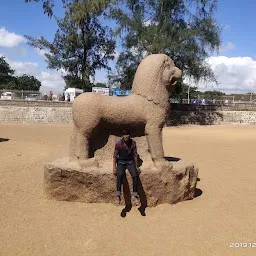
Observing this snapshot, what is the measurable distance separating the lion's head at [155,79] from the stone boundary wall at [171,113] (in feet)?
42.0

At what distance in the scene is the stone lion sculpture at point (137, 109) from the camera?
5234mm

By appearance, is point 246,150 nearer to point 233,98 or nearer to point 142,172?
point 142,172

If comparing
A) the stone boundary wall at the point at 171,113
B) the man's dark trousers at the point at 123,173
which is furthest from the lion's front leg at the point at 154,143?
the stone boundary wall at the point at 171,113

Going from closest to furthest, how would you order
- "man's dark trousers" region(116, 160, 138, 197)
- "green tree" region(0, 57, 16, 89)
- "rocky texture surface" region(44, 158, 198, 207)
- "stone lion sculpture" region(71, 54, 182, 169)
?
"man's dark trousers" region(116, 160, 138, 197) → "rocky texture surface" region(44, 158, 198, 207) → "stone lion sculpture" region(71, 54, 182, 169) → "green tree" region(0, 57, 16, 89)

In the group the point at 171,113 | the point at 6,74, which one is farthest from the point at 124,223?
the point at 6,74

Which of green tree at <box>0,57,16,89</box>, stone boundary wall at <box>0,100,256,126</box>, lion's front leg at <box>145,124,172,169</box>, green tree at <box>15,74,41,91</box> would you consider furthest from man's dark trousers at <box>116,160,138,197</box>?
green tree at <box>15,74,41,91</box>

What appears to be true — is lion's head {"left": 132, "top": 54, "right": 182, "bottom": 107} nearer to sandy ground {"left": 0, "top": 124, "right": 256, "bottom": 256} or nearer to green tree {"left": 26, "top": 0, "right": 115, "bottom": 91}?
sandy ground {"left": 0, "top": 124, "right": 256, "bottom": 256}

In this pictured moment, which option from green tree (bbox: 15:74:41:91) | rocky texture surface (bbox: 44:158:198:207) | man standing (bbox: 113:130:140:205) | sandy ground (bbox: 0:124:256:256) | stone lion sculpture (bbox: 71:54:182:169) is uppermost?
green tree (bbox: 15:74:41:91)

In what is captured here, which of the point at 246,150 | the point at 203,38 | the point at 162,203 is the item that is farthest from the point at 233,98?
the point at 162,203

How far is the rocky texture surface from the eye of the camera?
5098mm

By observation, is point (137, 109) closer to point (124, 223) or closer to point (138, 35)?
point (124, 223)

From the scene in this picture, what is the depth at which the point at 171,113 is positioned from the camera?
20250mm

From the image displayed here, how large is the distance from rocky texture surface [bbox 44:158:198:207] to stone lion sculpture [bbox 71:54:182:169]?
25 centimetres

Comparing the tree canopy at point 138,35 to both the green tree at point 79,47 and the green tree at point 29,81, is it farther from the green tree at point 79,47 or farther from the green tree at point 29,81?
the green tree at point 29,81
